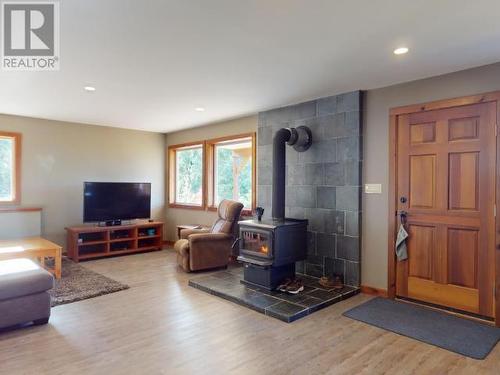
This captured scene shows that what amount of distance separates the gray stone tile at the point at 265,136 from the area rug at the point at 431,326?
2.53 meters

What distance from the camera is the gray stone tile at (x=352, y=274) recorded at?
3867 mm

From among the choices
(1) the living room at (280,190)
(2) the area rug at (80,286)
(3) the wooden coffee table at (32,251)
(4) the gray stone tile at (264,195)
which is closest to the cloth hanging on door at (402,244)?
(1) the living room at (280,190)

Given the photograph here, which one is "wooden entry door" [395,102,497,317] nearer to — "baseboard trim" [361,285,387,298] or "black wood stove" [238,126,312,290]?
"baseboard trim" [361,285,387,298]

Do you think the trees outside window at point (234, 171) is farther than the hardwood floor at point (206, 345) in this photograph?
Yes

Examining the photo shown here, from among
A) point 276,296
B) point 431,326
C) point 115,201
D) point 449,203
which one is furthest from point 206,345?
point 115,201

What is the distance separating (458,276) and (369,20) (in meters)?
2.52

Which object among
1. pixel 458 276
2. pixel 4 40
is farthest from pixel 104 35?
pixel 458 276

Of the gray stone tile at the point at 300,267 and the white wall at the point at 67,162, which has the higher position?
the white wall at the point at 67,162

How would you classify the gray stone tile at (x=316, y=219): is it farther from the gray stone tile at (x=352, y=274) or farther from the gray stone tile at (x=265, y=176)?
the gray stone tile at (x=265, y=176)

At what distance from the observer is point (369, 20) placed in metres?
2.22

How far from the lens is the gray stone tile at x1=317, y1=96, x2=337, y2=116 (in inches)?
161

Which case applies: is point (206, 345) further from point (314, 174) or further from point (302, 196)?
point (314, 174)

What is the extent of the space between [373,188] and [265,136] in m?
1.79

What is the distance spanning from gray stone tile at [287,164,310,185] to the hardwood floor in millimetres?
1655
